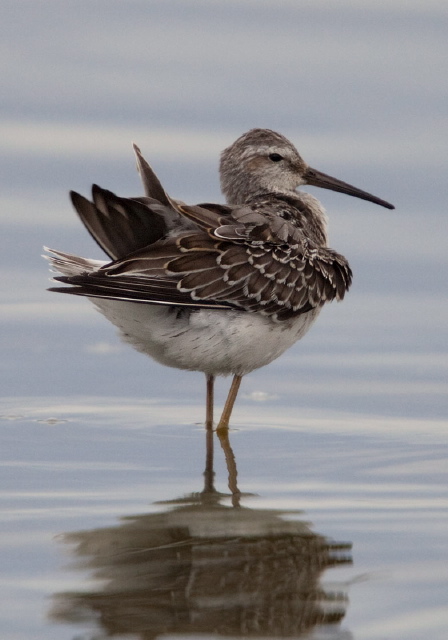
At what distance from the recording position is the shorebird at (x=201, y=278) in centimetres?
728

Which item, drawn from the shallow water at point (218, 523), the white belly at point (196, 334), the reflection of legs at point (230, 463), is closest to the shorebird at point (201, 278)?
the white belly at point (196, 334)

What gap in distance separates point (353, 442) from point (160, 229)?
5.60 ft

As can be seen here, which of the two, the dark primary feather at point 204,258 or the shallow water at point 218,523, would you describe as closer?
the shallow water at point 218,523

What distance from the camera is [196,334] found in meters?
7.46

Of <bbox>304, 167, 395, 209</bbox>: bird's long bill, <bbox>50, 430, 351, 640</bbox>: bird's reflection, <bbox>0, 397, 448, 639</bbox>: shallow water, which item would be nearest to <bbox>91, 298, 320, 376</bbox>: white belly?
<bbox>0, 397, 448, 639</bbox>: shallow water

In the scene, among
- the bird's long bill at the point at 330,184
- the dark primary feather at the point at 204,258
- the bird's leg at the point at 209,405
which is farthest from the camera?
the bird's long bill at the point at 330,184

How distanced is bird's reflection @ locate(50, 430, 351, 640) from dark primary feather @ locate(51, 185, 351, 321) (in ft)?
4.26

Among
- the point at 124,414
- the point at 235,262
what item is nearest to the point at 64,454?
the point at 124,414

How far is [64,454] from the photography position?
7.36m

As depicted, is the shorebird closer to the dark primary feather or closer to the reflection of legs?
the dark primary feather

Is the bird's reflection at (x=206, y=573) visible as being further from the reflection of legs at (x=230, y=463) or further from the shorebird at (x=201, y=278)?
the shorebird at (x=201, y=278)

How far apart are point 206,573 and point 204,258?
2.58 m

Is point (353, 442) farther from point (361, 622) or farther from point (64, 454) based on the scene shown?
point (361, 622)

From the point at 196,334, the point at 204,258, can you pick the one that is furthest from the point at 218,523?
the point at 204,258
